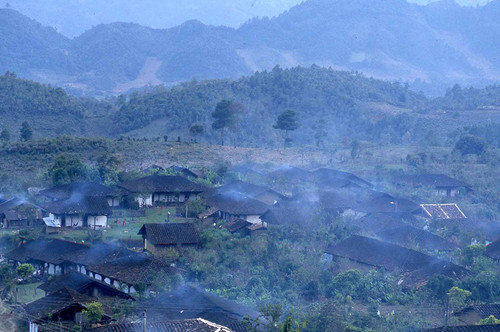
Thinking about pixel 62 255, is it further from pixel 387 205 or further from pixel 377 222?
pixel 387 205

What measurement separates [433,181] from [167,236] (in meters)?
18.1

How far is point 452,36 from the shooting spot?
14238 cm

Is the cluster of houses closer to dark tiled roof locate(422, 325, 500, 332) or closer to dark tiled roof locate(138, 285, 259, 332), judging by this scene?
dark tiled roof locate(138, 285, 259, 332)

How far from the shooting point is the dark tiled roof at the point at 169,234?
2353 centimetres

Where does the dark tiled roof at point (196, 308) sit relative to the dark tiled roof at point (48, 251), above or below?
above

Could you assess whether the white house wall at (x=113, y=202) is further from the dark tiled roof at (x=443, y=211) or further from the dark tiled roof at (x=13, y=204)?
the dark tiled roof at (x=443, y=211)

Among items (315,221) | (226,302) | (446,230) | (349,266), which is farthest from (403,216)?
(226,302)

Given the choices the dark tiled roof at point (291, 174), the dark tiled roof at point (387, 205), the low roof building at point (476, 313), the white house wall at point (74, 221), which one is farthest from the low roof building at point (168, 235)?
the dark tiled roof at point (291, 174)

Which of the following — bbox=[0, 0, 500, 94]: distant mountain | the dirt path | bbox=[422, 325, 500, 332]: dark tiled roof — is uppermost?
bbox=[0, 0, 500, 94]: distant mountain

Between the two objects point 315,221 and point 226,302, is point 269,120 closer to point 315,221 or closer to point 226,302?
point 315,221

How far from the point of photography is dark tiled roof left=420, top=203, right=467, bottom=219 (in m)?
30.7

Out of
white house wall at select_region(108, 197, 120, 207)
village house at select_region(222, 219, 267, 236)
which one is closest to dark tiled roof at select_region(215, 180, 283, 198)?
village house at select_region(222, 219, 267, 236)

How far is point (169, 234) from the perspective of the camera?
2388 cm

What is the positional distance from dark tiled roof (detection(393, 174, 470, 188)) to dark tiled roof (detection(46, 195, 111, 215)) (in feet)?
57.1
